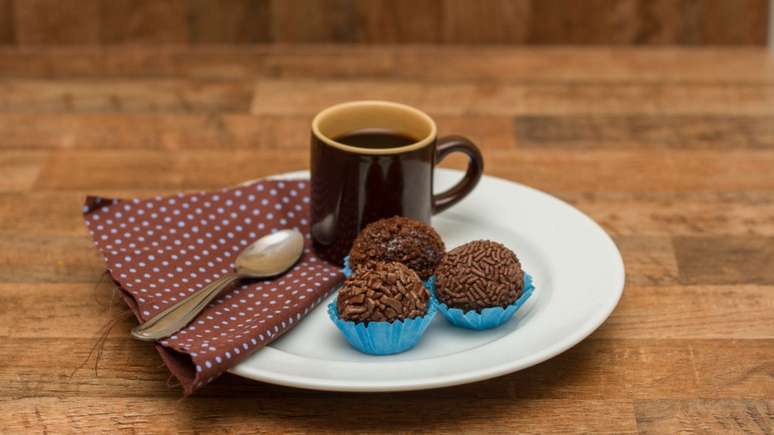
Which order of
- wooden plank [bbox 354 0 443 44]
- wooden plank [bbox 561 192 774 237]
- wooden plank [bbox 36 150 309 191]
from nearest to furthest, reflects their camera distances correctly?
wooden plank [bbox 561 192 774 237], wooden plank [bbox 36 150 309 191], wooden plank [bbox 354 0 443 44]

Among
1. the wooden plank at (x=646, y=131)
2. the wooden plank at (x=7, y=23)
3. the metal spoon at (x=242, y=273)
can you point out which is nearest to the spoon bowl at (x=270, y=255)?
the metal spoon at (x=242, y=273)

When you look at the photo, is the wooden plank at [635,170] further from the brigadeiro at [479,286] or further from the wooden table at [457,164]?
the brigadeiro at [479,286]

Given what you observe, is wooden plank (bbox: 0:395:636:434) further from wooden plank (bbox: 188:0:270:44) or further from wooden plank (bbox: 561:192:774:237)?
wooden plank (bbox: 188:0:270:44)

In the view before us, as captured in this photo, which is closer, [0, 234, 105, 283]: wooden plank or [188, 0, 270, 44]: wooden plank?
[0, 234, 105, 283]: wooden plank

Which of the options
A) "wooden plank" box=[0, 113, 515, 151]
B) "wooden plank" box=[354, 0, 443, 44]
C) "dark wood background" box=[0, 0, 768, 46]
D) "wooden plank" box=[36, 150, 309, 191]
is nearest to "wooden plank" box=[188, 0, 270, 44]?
"dark wood background" box=[0, 0, 768, 46]

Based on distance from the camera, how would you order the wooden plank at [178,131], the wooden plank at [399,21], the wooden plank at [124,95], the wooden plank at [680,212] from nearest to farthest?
the wooden plank at [680,212] < the wooden plank at [178,131] < the wooden plank at [124,95] < the wooden plank at [399,21]

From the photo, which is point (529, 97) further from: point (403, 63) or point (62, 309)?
point (62, 309)

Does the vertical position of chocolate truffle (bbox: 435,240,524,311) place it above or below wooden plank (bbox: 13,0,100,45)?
above
